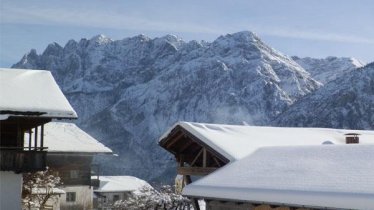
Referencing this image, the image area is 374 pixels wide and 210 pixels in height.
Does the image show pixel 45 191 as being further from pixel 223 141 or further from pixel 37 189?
pixel 223 141

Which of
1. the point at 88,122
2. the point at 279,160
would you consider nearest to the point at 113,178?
the point at 279,160

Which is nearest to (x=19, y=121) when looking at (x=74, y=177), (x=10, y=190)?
(x=10, y=190)

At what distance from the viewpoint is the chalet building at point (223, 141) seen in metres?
19.8

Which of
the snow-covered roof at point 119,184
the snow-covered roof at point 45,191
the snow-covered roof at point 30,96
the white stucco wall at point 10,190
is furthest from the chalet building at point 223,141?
the snow-covered roof at point 119,184

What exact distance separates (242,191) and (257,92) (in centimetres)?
17304

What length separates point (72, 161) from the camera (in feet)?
130

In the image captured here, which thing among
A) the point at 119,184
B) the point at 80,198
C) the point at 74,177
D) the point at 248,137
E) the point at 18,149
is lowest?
the point at 119,184

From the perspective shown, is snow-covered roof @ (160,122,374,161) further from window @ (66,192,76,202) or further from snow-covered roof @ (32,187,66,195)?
window @ (66,192,76,202)

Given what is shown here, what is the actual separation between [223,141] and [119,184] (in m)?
52.2

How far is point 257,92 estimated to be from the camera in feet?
609

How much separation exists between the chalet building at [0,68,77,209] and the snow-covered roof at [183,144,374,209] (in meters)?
10.2

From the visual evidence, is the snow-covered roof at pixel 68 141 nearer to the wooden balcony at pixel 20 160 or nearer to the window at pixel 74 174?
the window at pixel 74 174

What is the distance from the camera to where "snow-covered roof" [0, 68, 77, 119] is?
23984 mm

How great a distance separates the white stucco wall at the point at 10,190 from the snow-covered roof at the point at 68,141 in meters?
13.3
